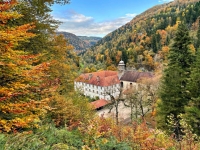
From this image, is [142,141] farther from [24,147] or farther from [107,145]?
[24,147]

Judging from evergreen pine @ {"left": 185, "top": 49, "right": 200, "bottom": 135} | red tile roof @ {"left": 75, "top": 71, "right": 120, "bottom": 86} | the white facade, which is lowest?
the white facade

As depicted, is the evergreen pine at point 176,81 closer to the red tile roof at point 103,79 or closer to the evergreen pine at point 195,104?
the evergreen pine at point 195,104

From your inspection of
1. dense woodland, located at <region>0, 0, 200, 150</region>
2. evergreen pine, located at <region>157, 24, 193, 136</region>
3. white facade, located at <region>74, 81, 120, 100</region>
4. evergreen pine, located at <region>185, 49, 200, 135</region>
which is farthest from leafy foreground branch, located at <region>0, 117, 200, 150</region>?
white facade, located at <region>74, 81, 120, 100</region>

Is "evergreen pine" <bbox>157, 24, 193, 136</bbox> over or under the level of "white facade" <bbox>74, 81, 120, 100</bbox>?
over

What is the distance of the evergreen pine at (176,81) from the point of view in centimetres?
1570

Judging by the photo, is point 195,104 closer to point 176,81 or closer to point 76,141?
point 176,81

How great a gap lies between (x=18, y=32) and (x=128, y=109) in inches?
1295

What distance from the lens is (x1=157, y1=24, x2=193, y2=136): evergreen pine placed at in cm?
1570

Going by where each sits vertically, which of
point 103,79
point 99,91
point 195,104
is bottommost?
point 99,91

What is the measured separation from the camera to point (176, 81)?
15.6 m

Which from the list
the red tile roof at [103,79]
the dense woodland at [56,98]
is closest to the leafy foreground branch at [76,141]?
the dense woodland at [56,98]

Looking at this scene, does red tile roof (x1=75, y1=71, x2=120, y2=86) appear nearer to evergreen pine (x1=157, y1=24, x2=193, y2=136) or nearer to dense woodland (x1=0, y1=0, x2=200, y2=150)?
evergreen pine (x1=157, y1=24, x2=193, y2=136)

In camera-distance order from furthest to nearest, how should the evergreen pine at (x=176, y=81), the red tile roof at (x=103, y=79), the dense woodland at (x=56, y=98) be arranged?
1. the red tile roof at (x=103, y=79)
2. the evergreen pine at (x=176, y=81)
3. the dense woodland at (x=56, y=98)

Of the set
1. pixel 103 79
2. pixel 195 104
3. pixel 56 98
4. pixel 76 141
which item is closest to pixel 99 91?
pixel 103 79
